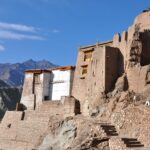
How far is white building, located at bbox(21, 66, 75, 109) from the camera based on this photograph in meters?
42.2

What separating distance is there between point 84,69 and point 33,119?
6.25 metres

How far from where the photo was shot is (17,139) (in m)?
40.9

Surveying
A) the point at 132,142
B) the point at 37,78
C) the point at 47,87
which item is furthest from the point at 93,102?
the point at 132,142

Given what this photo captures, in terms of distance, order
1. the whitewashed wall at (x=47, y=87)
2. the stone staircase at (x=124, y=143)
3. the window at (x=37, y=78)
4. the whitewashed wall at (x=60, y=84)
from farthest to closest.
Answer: the window at (x=37, y=78) < the whitewashed wall at (x=47, y=87) < the whitewashed wall at (x=60, y=84) < the stone staircase at (x=124, y=143)

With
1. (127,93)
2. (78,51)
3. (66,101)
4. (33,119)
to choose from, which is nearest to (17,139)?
(33,119)

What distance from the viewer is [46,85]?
43625 millimetres

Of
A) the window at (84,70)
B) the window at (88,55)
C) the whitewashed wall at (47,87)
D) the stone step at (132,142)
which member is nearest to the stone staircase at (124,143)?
the stone step at (132,142)

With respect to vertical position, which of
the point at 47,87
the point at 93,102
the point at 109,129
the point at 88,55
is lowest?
the point at 109,129

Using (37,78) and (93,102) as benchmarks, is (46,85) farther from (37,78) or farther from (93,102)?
(93,102)

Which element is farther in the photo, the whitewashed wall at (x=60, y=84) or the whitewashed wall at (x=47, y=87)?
the whitewashed wall at (x=47, y=87)

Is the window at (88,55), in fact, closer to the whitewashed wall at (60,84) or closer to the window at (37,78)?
the whitewashed wall at (60,84)

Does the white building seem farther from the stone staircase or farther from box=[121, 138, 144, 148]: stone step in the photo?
box=[121, 138, 144, 148]: stone step

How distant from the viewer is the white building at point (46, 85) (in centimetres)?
4219

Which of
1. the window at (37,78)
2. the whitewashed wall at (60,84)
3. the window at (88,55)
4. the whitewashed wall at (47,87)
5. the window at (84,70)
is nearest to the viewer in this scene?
the window at (84,70)
